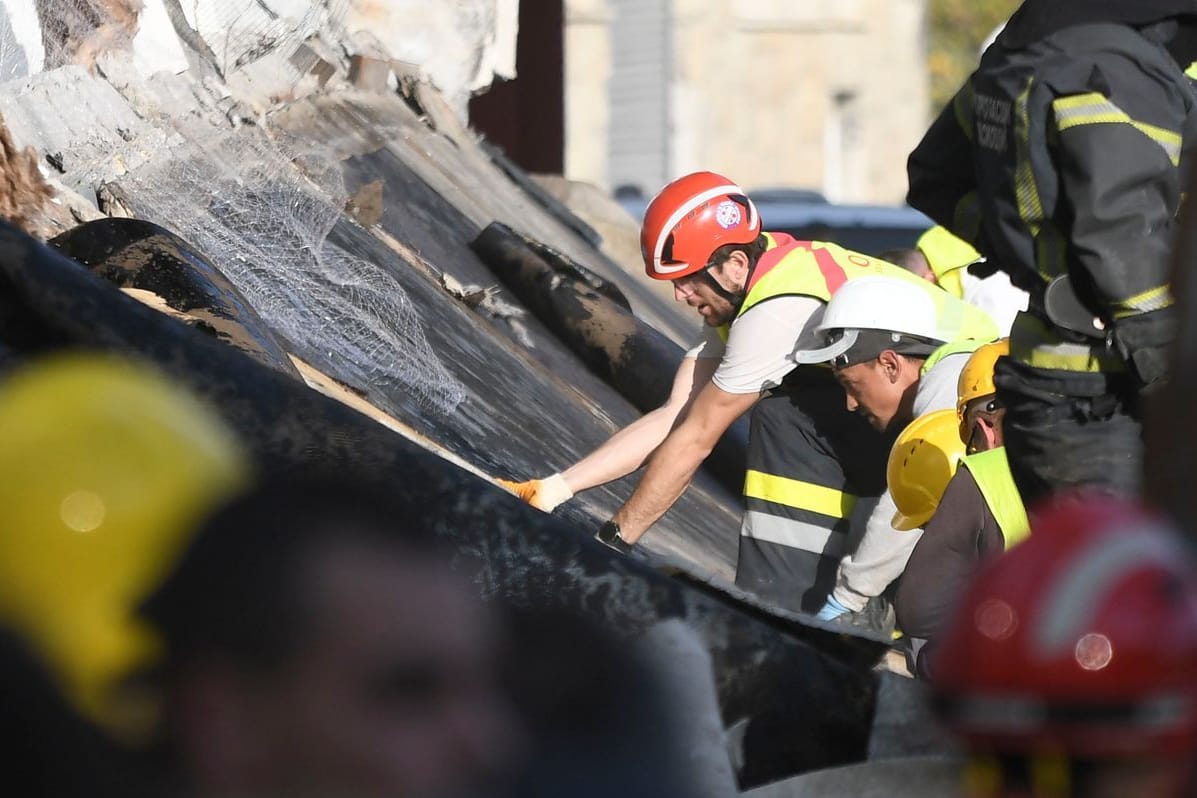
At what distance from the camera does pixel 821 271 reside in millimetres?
4973

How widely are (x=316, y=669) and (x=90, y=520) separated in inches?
12.3

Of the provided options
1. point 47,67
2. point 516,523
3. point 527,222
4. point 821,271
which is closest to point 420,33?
point 527,222

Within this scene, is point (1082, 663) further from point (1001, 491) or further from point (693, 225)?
point (693, 225)

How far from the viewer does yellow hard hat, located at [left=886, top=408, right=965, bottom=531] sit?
4211mm

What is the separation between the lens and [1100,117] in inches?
132

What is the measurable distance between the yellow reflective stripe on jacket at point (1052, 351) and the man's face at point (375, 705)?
1.73 meters

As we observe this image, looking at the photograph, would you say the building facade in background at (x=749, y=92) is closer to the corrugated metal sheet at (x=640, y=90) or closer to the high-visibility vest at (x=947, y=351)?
the corrugated metal sheet at (x=640, y=90)

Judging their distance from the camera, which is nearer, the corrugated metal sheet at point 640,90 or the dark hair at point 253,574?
the dark hair at point 253,574

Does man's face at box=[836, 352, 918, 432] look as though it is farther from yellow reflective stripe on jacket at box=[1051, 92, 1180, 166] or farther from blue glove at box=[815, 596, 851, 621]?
yellow reflective stripe on jacket at box=[1051, 92, 1180, 166]

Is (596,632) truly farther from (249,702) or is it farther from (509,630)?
(249,702)

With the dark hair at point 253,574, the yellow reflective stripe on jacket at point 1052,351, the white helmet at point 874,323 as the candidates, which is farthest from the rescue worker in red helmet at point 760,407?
the dark hair at point 253,574

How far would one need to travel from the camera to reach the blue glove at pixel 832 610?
4.68m

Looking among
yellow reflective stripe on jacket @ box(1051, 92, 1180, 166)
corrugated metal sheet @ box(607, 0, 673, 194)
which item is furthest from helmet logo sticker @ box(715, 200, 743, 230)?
corrugated metal sheet @ box(607, 0, 673, 194)

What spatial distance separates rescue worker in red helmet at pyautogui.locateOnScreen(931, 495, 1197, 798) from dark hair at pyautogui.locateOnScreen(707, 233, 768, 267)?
3755 mm
